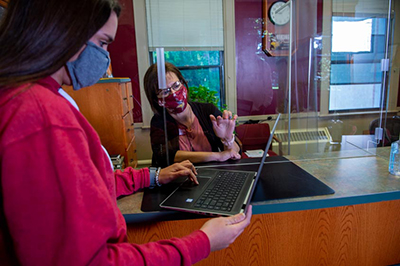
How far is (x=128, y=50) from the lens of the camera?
124cm

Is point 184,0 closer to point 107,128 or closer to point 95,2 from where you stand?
point 107,128

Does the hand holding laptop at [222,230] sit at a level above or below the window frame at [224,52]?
below

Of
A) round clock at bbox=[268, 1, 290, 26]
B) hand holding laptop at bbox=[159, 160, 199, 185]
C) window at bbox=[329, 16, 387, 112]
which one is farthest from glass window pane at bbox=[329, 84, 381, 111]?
hand holding laptop at bbox=[159, 160, 199, 185]

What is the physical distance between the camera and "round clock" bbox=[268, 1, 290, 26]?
1552mm

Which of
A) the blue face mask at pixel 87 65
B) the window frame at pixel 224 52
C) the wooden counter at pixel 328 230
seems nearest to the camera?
the blue face mask at pixel 87 65

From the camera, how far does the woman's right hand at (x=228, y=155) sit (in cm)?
140

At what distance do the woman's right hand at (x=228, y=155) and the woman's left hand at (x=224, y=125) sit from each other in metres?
0.08

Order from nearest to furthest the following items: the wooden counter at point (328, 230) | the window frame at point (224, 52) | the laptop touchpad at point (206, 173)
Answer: the wooden counter at point (328, 230) < the laptop touchpad at point (206, 173) < the window frame at point (224, 52)

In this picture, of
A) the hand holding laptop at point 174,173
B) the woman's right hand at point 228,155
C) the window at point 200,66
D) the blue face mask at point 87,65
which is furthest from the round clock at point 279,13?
the blue face mask at point 87,65

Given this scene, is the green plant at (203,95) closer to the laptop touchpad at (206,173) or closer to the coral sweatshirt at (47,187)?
→ the laptop touchpad at (206,173)

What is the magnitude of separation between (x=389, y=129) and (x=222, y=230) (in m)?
1.55

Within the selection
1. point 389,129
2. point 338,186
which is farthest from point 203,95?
point 389,129

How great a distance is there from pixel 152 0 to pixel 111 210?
113cm

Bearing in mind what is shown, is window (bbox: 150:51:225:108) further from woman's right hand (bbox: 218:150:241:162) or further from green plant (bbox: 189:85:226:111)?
woman's right hand (bbox: 218:150:241:162)
